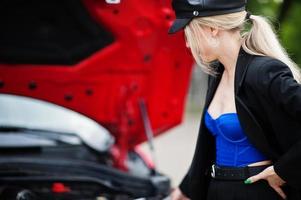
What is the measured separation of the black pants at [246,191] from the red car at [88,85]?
1162mm

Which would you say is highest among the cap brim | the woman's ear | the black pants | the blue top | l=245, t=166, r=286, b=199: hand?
the cap brim

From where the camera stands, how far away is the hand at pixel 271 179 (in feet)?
7.18

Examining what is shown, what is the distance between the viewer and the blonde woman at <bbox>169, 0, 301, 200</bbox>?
84.5 inches

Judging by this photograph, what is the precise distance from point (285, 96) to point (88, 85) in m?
1.82

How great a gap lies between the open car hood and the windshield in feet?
0.87

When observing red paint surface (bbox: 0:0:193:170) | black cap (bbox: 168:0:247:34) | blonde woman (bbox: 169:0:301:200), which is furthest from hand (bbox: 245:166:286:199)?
red paint surface (bbox: 0:0:193:170)

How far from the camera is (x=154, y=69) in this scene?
3801mm

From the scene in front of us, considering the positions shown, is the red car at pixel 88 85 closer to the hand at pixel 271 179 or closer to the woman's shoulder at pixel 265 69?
the hand at pixel 271 179

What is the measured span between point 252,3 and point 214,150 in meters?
4.70

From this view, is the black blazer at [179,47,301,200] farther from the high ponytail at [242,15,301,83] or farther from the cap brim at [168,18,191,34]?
the cap brim at [168,18,191,34]

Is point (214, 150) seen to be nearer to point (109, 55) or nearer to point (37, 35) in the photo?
point (109, 55)

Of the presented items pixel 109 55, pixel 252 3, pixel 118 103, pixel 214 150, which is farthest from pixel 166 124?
pixel 252 3

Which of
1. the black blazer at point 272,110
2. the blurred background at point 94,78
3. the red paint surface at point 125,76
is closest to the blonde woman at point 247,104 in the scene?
the black blazer at point 272,110

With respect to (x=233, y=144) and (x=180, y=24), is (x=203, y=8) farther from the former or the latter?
(x=233, y=144)
